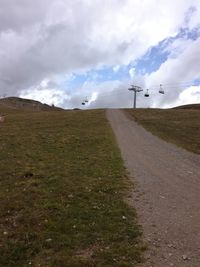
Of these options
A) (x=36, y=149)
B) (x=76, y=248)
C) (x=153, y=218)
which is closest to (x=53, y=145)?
(x=36, y=149)

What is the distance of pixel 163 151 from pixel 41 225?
17.7 metres

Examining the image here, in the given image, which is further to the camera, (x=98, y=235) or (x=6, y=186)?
(x=6, y=186)

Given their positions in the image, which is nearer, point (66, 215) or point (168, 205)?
point (66, 215)

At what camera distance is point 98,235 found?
9.59 meters

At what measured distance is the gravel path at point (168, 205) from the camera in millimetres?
8664

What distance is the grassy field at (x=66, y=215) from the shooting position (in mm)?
8578

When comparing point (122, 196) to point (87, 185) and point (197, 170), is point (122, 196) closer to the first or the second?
point (87, 185)

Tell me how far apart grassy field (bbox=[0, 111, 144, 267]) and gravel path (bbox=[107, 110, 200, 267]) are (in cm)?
41

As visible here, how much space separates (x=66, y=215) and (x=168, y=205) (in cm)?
327

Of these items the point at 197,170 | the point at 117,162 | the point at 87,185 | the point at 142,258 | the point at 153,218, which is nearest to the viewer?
the point at 142,258

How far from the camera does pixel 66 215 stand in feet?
36.4

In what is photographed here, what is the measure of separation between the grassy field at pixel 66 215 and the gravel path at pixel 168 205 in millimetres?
405

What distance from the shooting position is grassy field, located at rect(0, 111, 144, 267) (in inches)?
338

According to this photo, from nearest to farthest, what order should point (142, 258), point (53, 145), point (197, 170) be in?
point (142, 258) → point (197, 170) → point (53, 145)
